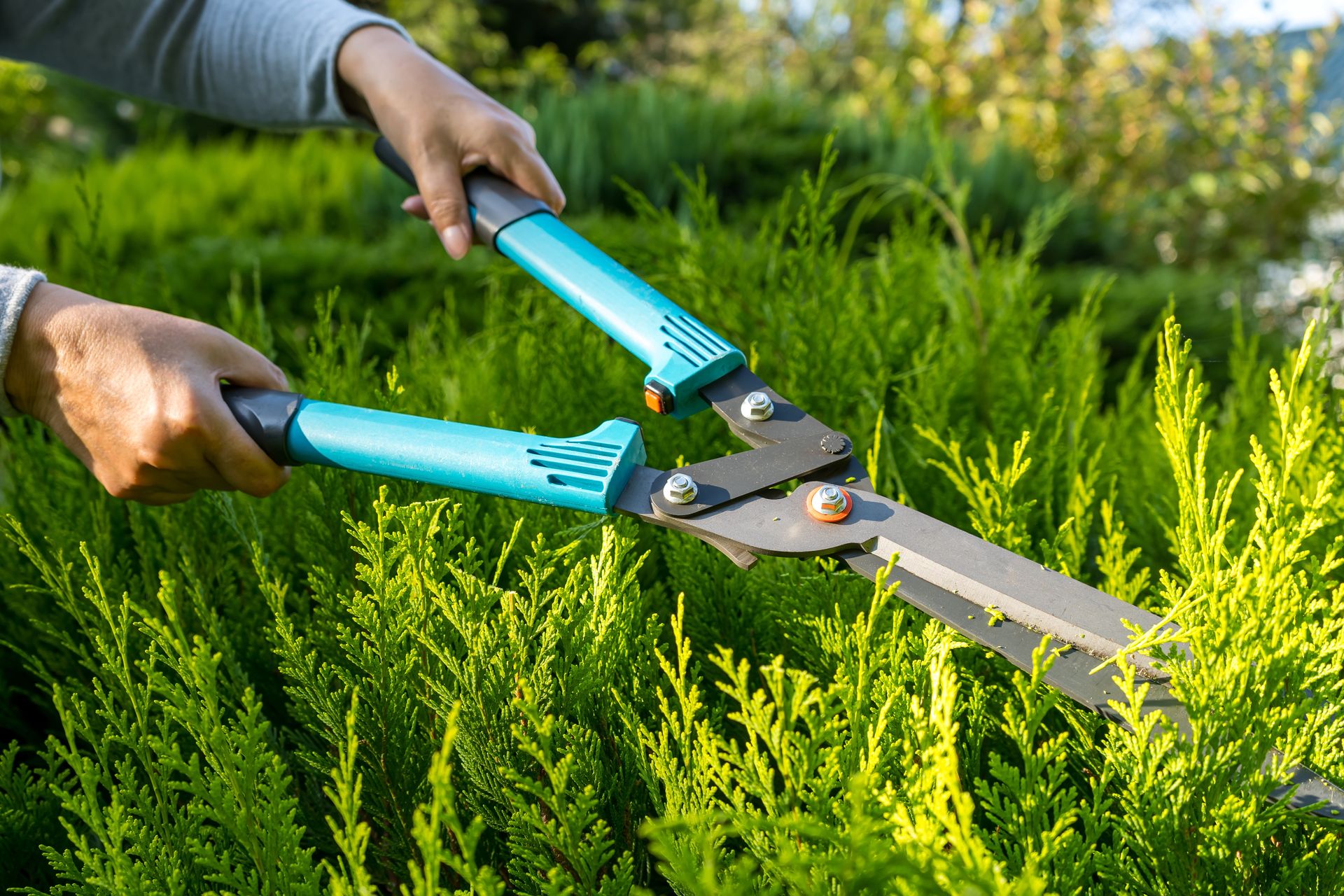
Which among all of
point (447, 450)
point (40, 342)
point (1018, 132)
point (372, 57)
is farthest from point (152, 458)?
point (1018, 132)

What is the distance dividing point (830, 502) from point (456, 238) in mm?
1048

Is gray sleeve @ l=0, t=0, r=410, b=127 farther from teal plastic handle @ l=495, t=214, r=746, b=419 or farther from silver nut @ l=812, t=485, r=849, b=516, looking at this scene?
silver nut @ l=812, t=485, r=849, b=516

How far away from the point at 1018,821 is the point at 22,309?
1447mm

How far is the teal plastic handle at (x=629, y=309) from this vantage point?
4.57ft

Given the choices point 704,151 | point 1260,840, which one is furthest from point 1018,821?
point 704,151

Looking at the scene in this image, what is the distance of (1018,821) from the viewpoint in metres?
0.89

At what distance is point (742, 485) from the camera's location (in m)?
1.25

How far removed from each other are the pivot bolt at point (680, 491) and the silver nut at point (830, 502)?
0.53 feet

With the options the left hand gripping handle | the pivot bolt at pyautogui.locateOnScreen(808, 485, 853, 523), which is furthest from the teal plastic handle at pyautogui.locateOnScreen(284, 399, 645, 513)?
the pivot bolt at pyautogui.locateOnScreen(808, 485, 853, 523)

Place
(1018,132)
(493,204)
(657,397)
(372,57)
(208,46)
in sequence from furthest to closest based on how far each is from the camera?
(1018,132)
(208,46)
(372,57)
(493,204)
(657,397)

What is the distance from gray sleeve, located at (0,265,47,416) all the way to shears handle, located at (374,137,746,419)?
2.52 feet

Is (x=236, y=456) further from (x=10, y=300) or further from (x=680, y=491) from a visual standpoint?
(x=680, y=491)

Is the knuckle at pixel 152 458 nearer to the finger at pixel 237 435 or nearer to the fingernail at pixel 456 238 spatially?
the finger at pixel 237 435

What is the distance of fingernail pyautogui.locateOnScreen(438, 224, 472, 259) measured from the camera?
5.95ft
